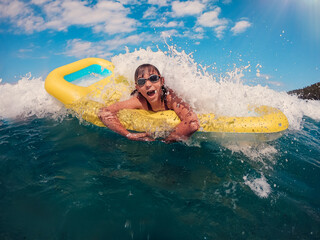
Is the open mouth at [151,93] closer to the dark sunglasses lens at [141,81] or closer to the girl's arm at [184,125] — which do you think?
the dark sunglasses lens at [141,81]

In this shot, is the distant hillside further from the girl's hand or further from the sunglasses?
the girl's hand

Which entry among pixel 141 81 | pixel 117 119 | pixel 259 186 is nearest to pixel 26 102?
pixel 117 119

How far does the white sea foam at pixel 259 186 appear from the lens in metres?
2.19

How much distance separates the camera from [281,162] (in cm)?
302

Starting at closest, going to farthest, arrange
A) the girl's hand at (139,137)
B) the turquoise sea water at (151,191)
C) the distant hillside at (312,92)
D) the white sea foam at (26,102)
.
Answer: the turquoise sea water at (151,191)
the girl's hand at (139,137)
the white sea foam at (26,102)
the distant hillside at (312,92)

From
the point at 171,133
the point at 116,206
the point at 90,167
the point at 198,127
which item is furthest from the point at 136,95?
the point at 116,206

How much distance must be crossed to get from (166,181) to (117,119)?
1446mm

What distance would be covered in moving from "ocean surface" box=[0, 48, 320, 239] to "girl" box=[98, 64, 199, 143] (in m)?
0.26

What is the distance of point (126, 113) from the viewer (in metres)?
3.33

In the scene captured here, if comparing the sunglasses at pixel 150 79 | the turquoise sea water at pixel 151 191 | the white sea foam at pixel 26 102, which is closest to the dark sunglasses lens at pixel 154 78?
the sunglasses at pixel 150 79

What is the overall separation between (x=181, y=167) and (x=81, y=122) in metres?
2.48

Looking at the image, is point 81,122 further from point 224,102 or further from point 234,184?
point 234,184

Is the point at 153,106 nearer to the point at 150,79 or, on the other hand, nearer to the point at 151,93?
the point at 151,93

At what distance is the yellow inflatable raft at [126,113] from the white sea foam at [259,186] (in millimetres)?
859
